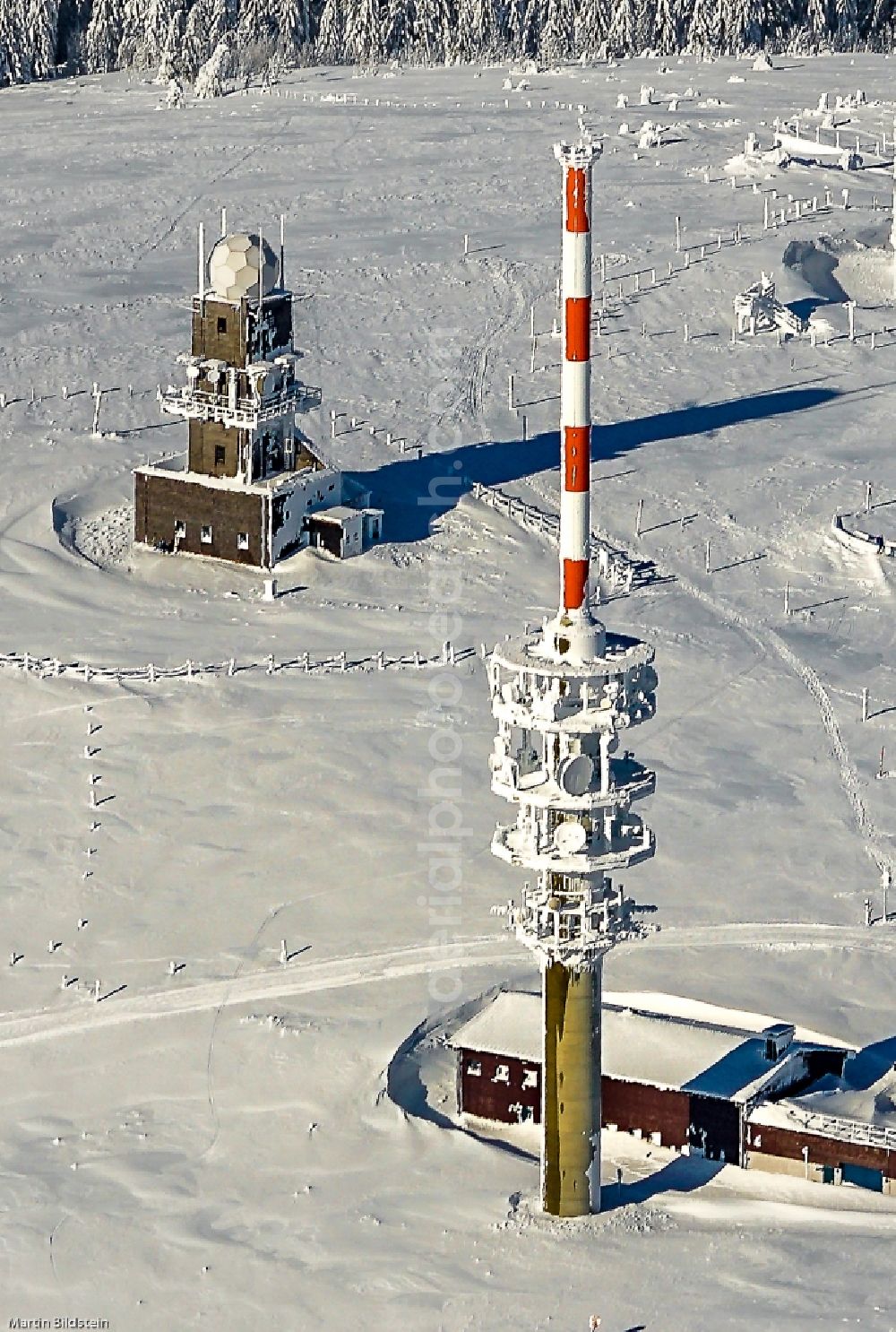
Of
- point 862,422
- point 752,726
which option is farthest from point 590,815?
point 862,422

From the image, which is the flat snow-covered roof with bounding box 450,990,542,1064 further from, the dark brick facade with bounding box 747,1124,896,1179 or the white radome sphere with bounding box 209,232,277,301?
the white radome sphere with bounding box 209,232,277,301

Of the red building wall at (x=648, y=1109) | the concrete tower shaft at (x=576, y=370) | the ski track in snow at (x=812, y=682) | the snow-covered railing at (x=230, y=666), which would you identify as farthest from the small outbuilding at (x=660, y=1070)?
the snow-covered railing at (x=230, y=666)

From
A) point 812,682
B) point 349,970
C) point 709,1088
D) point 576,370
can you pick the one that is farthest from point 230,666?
point 576,370

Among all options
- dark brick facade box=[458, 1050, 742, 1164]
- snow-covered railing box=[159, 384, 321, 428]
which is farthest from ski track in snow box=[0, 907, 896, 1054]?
snow-covered railing box=[159, 384, 321, 428]

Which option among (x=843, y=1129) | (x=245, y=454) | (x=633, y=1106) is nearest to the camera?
(x=843, y=1129)

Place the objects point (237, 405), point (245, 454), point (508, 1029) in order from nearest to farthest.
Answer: point (508, 1029)
point (237, 405)
point (245, 454)

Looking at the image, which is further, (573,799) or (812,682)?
(812,682)

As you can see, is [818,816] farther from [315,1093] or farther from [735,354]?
[735,354]

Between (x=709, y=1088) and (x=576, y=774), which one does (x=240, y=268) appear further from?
(x=709, y=1088)
